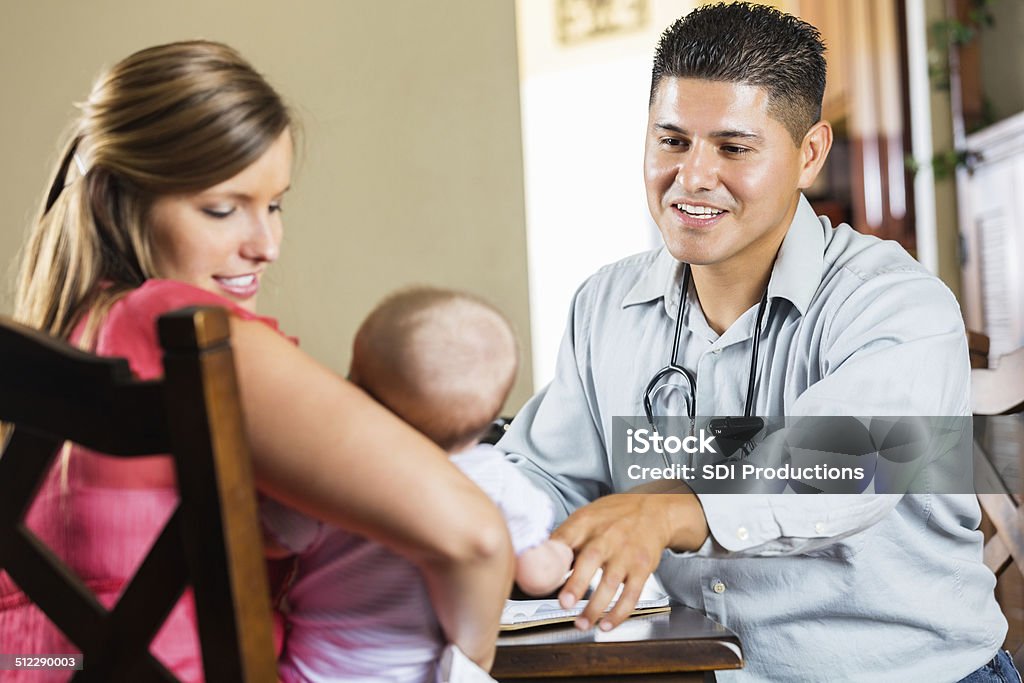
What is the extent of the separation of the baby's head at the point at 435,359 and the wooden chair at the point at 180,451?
148mm

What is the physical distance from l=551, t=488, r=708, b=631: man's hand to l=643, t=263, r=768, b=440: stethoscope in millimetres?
309

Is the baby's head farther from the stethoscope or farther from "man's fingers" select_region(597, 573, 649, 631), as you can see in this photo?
the stethoscope

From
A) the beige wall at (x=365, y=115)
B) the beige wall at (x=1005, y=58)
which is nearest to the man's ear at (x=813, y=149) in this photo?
the beige wall at (x=365, y=115)

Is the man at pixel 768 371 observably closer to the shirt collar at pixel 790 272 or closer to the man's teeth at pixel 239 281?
the shirt collar at pixel 790 272

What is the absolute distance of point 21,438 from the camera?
67 cm

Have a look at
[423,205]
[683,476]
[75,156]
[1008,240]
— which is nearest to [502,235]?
[423,205]

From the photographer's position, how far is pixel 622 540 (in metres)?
0.94

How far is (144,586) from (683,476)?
0.88 meters

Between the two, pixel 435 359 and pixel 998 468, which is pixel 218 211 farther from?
pixel 998 468

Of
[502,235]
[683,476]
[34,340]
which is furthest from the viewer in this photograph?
[502,235]

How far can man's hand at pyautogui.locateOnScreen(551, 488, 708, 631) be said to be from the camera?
2.93ft

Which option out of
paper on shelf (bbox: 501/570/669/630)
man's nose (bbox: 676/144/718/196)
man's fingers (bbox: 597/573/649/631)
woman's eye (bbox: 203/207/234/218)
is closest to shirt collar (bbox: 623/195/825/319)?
man's nose (bbox: 676/144/718/196)

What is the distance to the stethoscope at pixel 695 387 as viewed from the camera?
1.33 metres

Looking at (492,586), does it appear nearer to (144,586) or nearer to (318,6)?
(144,586)
